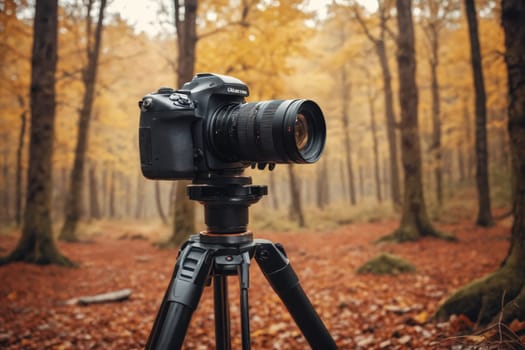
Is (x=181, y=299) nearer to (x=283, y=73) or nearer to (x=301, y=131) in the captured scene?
(x=301, y=131)

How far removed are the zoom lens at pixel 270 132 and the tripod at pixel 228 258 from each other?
0.53 ft

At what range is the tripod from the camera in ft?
5.07

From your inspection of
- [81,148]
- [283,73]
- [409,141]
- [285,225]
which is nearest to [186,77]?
[283,73]

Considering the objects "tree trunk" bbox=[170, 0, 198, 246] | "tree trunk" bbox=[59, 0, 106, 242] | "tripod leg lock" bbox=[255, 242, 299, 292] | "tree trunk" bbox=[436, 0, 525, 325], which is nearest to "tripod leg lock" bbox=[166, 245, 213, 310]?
"tripod leg lock" bbox=[255, 242, 299, 292]

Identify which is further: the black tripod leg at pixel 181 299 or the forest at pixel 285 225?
the forest at pixel 285 225

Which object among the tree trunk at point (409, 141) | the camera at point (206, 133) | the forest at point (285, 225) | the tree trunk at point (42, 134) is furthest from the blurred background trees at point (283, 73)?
the camera at point (206, 133)

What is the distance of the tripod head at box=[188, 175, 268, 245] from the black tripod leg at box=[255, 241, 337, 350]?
14 cm

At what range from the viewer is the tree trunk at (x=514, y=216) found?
2.57 m

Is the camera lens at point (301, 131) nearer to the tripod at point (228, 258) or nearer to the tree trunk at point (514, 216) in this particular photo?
the tripod at point (228, 258)

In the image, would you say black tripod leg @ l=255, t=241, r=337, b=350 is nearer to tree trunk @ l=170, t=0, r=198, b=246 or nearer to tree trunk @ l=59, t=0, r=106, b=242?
tree trunk @ l=170, t=0, r=198, b=246

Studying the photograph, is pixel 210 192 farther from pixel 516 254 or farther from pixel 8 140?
pixel 8 140

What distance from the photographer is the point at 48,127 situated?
20.3 feet

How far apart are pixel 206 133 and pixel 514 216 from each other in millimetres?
2457

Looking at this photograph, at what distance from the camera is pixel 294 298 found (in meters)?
1.71
